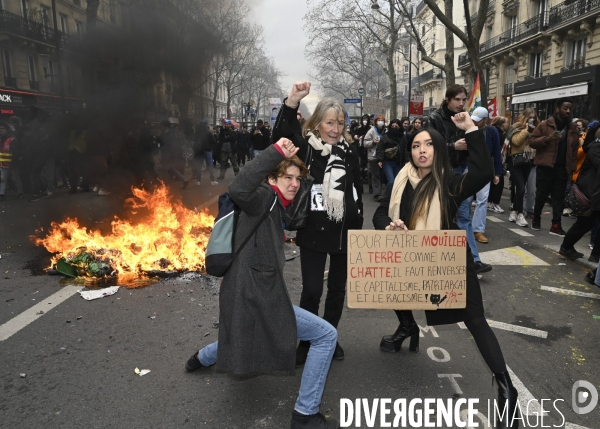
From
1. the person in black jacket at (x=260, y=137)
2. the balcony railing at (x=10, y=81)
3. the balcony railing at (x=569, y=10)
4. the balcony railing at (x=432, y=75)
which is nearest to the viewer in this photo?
the balcony railing at (x=10, y=81)

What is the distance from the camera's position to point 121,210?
7945mm

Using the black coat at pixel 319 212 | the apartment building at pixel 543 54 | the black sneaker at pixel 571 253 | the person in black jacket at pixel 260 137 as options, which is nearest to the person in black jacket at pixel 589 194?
the black sneaker at pixel 571 253

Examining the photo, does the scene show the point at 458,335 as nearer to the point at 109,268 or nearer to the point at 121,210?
the point at 109,268

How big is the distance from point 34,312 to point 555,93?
21.3 meters

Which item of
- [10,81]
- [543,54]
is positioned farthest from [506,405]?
[543,54]

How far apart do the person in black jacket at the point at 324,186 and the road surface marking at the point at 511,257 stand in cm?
336

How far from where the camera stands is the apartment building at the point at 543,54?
19.1 metres

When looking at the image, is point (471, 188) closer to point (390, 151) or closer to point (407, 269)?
point (407, 269)

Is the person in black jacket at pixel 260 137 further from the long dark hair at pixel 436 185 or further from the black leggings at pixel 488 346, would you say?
the black leggings at pixel 488 346

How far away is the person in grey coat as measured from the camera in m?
2.30

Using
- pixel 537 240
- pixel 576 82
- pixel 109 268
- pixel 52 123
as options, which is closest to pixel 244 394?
pixel 109 268

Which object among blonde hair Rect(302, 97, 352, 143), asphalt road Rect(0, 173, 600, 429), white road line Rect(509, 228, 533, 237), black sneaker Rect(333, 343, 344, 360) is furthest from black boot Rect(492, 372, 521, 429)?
white road line Rect(509, 228, 533, 237)

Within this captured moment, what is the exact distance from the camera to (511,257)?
231 inches

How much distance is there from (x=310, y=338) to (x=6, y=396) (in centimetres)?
195
